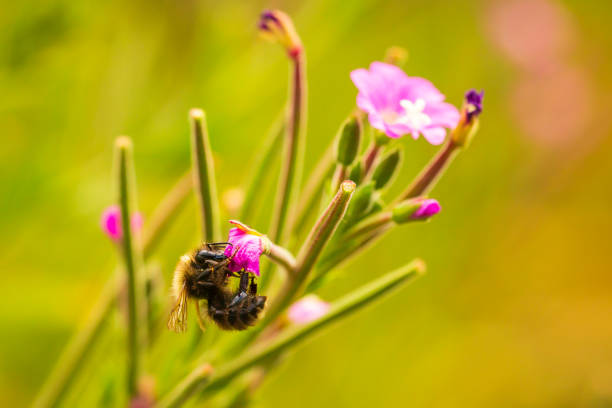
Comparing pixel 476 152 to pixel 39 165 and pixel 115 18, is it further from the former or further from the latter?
pixel 39 165

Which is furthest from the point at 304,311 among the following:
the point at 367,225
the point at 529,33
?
the point at 529,33

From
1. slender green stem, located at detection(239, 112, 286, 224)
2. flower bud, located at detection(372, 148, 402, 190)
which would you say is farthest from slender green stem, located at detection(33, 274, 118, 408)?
flower bud, located at detection(372, 148, 402, 190)

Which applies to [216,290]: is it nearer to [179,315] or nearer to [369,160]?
[179,315]

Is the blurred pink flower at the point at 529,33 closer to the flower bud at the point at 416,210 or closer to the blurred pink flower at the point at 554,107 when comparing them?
the blurred pink flower at the point at 554,107

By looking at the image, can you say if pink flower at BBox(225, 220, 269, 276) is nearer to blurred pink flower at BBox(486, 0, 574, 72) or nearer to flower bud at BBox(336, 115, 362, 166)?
flower bud at BBox(336, 115, 362, 166)

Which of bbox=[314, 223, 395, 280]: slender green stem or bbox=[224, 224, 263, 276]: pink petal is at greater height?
bbox=[314, 223, 395, 280]: slender green stem
